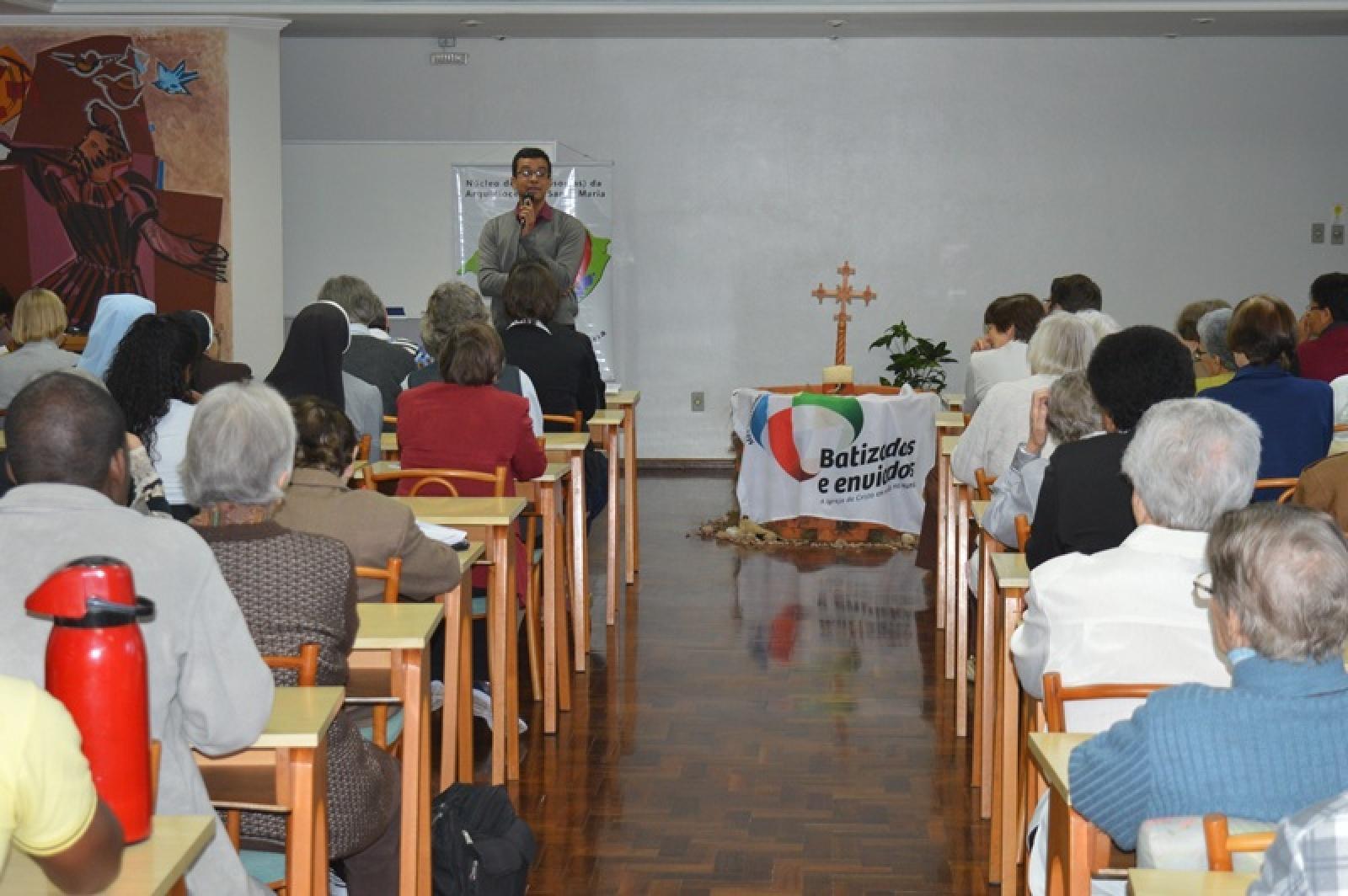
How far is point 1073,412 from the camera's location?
13.8 feet

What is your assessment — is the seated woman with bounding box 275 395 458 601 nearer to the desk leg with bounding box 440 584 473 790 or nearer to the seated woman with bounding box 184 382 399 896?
the desk leg with bounding box 440 584 473 790

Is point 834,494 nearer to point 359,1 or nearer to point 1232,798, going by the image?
point 359,1

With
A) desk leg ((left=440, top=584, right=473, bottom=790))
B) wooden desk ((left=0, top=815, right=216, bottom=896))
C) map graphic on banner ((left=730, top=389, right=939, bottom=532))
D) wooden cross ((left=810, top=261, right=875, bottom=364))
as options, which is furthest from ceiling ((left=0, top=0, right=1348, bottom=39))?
wooden desk ((left=0, top=815, right=216, bottom=896))

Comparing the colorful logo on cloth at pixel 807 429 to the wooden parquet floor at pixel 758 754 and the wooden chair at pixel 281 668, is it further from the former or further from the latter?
the wooden chair at pixel 281 668

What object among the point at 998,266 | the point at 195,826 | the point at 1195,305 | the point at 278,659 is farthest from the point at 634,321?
the point at 195,826

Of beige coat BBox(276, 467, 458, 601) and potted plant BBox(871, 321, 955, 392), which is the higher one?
potted plant BBox(871, 321, 955, 392)

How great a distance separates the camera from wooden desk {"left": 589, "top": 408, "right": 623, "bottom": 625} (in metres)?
6.71

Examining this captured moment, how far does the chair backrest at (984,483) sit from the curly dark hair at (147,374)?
7.63ft

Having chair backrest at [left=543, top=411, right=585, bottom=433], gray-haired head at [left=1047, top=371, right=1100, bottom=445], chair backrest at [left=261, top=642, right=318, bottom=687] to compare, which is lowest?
chair backrest at [left=261, top=642, right=318, bottom=687]

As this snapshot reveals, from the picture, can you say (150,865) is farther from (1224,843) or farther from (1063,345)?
(1063,345)

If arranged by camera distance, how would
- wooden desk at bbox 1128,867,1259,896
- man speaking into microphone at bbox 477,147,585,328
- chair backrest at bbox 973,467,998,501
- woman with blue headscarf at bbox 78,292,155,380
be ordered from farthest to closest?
man speaking into microphone at bbox 477,147,585,328
woman with blue headscarf at bbox 78,292,155,380
chair backrest at bbox 973,467,998,501
wooden desk at bbox 1128,867,1259,896

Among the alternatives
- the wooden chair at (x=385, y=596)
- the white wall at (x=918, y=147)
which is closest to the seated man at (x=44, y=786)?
the wooden chair at (x=385, y=596)

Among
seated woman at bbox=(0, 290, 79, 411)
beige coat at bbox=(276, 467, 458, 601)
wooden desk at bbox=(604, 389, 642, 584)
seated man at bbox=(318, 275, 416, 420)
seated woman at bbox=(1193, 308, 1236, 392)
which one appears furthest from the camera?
wooden desk at bbox=(604, 389, 642, 584)

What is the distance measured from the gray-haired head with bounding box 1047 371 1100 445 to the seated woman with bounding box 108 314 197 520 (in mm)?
2335
